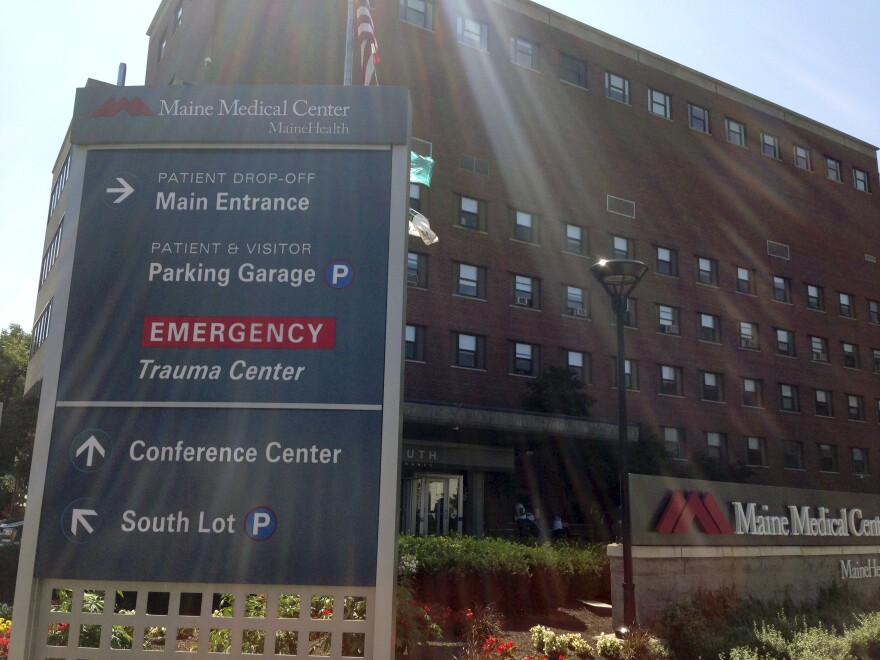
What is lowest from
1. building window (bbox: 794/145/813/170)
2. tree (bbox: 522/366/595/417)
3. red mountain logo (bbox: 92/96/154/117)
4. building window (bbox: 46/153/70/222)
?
red mountain logo (bbox: 92/96/154/117)

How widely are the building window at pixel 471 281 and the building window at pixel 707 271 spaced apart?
14.4m

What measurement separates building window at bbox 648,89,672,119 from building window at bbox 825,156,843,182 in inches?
560

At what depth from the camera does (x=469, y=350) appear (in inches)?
1406

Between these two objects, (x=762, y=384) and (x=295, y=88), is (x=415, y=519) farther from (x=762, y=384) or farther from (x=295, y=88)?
(x=295, y=88)

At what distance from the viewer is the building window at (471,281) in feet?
118

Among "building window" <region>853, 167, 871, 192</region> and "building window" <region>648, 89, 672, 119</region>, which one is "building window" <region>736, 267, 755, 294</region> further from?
"building window" <region>853, 167, 871, 192</region>

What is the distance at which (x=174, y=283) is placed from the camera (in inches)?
177

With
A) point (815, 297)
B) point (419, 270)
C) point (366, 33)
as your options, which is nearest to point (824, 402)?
point (815, 297)

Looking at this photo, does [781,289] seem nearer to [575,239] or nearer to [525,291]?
[575,239]

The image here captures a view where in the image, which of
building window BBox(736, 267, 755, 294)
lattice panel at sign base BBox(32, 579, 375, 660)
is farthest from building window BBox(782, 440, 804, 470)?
lattice panel at sign base BBox(32, 579, 375, 660)

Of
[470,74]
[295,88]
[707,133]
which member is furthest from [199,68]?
[295,88]

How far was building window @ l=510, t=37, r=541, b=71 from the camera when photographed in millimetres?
39969

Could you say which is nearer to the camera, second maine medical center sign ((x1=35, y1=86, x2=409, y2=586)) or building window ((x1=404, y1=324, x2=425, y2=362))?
second maine medical center sign ((x1=35, y1=86, x2=409, y2=586))

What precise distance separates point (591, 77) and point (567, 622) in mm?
35216
